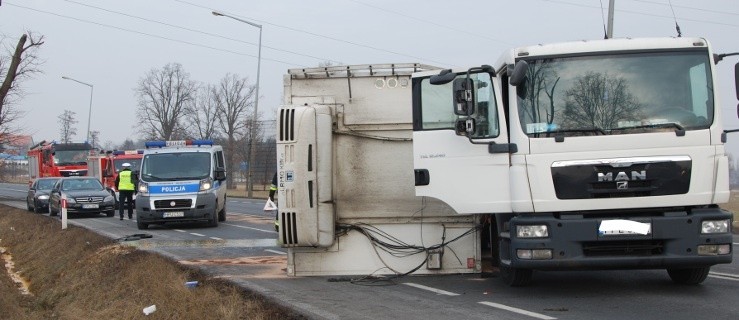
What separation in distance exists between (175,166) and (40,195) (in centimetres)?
1214

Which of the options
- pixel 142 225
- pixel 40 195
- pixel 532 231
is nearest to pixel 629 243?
pixel 532 231

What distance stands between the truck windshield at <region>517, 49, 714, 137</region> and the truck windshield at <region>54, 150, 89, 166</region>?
121 ft

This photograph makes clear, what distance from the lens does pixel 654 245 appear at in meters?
8.19

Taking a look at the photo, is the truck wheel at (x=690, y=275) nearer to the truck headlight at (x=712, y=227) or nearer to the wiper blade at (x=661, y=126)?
the truck headlight at (x=712, y=227)

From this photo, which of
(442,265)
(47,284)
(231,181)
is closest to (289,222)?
(442,265)

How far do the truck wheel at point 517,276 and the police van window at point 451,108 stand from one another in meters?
1.69

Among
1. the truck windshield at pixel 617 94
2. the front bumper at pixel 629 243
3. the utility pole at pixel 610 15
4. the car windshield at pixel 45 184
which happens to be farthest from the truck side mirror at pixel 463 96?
the car windshield at pixel 45 184

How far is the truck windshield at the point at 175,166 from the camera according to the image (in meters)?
20.8

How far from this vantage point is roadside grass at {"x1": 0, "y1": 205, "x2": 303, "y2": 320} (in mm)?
8844

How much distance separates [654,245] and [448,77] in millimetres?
2830

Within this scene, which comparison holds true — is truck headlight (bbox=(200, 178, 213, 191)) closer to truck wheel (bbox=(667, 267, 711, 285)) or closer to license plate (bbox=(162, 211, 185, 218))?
license plate (bbox=(162, 211, 185, 218))

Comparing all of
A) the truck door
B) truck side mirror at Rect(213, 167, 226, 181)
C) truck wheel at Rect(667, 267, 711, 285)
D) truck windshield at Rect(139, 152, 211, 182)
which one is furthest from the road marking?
truck side mirror at Rect(213, 167, 226, 181)

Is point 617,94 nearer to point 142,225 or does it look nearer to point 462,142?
point 462,142

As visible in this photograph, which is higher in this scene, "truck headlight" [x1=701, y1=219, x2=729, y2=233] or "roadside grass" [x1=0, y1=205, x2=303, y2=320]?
"truck headlight" [x1=701, y1=219, x2=729, y2=233]
